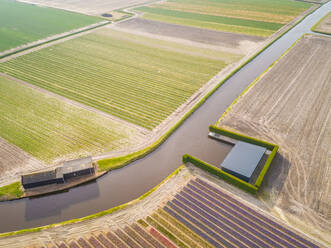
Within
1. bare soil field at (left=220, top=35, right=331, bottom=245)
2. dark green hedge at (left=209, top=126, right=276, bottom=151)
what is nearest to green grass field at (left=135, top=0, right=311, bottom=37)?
bare soil field at (left=220, top=35, right=331, bottom=245)

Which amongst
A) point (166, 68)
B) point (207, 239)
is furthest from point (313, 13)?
point (207, 239)

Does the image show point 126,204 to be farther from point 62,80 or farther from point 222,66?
point 222,66

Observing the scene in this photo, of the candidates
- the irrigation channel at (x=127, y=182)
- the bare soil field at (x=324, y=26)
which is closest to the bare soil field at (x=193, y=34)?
the bare soil field at (x=324, y=26)

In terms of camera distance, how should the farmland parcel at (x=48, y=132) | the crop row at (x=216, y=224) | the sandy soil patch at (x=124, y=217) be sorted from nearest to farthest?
the crop row at (x=216, y=224)
the sandy soil patch at (x=124, y=217)
the farmland parcel at (x=48, y=132)

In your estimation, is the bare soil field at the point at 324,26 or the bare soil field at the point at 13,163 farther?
the bare soil field at the point at 324,26

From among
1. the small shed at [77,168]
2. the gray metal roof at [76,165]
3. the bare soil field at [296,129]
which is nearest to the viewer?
the bare soil field at [296,129]

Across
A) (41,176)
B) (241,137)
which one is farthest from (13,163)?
(241,137)

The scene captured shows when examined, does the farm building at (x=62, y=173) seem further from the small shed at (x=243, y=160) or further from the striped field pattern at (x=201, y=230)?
the small shed at (x=243, y=160)

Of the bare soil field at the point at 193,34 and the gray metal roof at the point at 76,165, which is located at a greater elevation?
the bare soil field at the point at 193,34

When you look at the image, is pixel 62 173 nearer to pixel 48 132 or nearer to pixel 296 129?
pixel 48 132
